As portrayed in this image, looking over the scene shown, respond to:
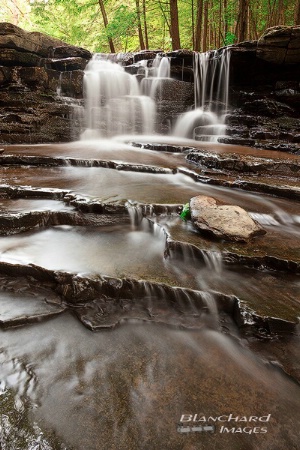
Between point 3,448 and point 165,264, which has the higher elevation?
point 165,264

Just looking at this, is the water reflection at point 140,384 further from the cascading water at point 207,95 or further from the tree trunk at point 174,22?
the tree trunk at point 174,22

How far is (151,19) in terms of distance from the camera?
20.7m

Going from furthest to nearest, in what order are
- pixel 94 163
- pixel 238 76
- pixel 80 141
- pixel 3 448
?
pixel 238 76 → pixel 80 141 → pixel 94 163 → pixel 3 448

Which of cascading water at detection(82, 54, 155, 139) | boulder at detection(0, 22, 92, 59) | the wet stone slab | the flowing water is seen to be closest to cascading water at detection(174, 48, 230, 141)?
cascading water at detection(82, 54, 155, 139)

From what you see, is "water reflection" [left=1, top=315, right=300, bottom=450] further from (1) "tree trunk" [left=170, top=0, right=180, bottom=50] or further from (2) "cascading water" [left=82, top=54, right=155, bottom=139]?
(1) "tree trunk" [left=170, top=0, right=180, bottom=50]

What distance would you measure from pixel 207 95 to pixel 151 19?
42.3ft

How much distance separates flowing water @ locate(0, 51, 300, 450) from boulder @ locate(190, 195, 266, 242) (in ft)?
0.58

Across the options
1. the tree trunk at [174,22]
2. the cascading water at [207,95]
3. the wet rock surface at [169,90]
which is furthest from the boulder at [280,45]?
the tree trunk at [174,22]

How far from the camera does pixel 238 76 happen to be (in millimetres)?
12523

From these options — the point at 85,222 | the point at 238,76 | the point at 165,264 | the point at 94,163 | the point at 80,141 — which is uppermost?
the point at 238,76

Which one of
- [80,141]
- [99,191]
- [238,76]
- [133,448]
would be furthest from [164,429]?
[238,76]

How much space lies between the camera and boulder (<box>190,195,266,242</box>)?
355 cm

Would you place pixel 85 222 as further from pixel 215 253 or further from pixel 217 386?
pixel 217 386

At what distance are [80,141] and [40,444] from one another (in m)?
10.6
